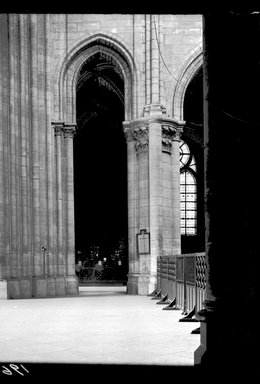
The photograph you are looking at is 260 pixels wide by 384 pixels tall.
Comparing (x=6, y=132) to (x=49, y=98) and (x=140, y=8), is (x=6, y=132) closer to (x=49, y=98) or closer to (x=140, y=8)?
(x=49, y=98)

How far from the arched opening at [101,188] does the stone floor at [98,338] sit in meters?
24.6

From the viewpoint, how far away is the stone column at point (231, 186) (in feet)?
15.7

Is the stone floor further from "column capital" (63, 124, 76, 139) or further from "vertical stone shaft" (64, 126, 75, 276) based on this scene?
"column capital" (63, 124, 76, 139)

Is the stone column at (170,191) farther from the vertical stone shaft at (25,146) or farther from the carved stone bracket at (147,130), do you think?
the vertical stone shaft at (25,146)

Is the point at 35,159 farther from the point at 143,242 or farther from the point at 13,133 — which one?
the point at 143,242

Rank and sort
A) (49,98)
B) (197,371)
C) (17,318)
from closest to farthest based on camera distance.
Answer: (197,371) < (17,318) < (49,98)

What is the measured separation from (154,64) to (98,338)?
15.5 metres

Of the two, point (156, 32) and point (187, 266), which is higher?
point (156, 32)

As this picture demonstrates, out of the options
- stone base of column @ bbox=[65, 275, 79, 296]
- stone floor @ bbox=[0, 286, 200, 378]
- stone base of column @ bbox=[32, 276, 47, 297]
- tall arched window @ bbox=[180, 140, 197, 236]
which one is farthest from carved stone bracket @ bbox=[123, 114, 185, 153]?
tall arched window @ bbox=[180, 140, 197, 236]

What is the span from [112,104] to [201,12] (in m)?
32.0

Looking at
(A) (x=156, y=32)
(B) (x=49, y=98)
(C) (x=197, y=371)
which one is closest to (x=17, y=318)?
(C) (x=197, y=371)

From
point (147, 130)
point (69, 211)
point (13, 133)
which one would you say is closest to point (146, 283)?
point (69, 211)

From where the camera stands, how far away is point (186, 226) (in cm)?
3709

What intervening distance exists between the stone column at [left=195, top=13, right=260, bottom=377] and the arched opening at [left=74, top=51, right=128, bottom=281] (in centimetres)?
3158
